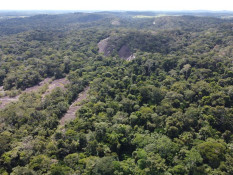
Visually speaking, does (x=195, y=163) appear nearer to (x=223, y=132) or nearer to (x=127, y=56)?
(x=223, y=132)

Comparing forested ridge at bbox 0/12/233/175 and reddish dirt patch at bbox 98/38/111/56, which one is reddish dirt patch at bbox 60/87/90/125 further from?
reddish dirt patch at bbox 98/38/111/56

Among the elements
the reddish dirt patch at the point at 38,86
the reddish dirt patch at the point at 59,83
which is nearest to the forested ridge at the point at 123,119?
the reddish dirt patch at the point at 38,86

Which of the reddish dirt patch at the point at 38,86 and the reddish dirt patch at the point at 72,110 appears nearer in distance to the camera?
the reddish dirt patch at the point at 72,110

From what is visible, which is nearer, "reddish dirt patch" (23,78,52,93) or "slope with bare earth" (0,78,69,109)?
"slope with bare earth" (0,78,69,109)

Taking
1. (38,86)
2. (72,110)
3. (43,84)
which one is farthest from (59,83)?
(72,110)

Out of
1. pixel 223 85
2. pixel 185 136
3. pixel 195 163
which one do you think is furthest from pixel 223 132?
pixel 223 85

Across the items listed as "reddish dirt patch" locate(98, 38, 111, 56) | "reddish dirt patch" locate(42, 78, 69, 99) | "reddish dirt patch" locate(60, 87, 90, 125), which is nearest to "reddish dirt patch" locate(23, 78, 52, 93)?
"reddish dirt patch" locate(42, 78, 69, 99)

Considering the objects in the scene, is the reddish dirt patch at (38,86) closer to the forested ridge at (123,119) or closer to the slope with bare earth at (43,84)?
the slope with bare earth at (43,84)

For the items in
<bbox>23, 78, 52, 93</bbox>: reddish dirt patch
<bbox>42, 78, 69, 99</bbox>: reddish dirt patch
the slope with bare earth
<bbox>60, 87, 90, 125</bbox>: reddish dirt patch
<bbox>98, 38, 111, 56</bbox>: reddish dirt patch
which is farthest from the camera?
<bbox>98, 38, 111, 56</bbox>: reddish dirt patch

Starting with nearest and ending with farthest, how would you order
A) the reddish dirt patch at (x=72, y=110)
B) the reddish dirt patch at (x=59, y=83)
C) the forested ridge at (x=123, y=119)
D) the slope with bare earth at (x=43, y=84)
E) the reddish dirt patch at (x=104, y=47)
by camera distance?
the forested ridge at (x=123, y=119)
the reddish dirt patch at (x=72, y=110)
the slope with bare earth at (x=43, y=84)
the reddish dirt patch at (x=59, y=83)
the reddish dirt patch at (x=104, y=47)

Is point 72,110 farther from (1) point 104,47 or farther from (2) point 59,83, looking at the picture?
(1) point 104,47

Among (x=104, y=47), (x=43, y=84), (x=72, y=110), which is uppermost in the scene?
(x=104, y=47)
